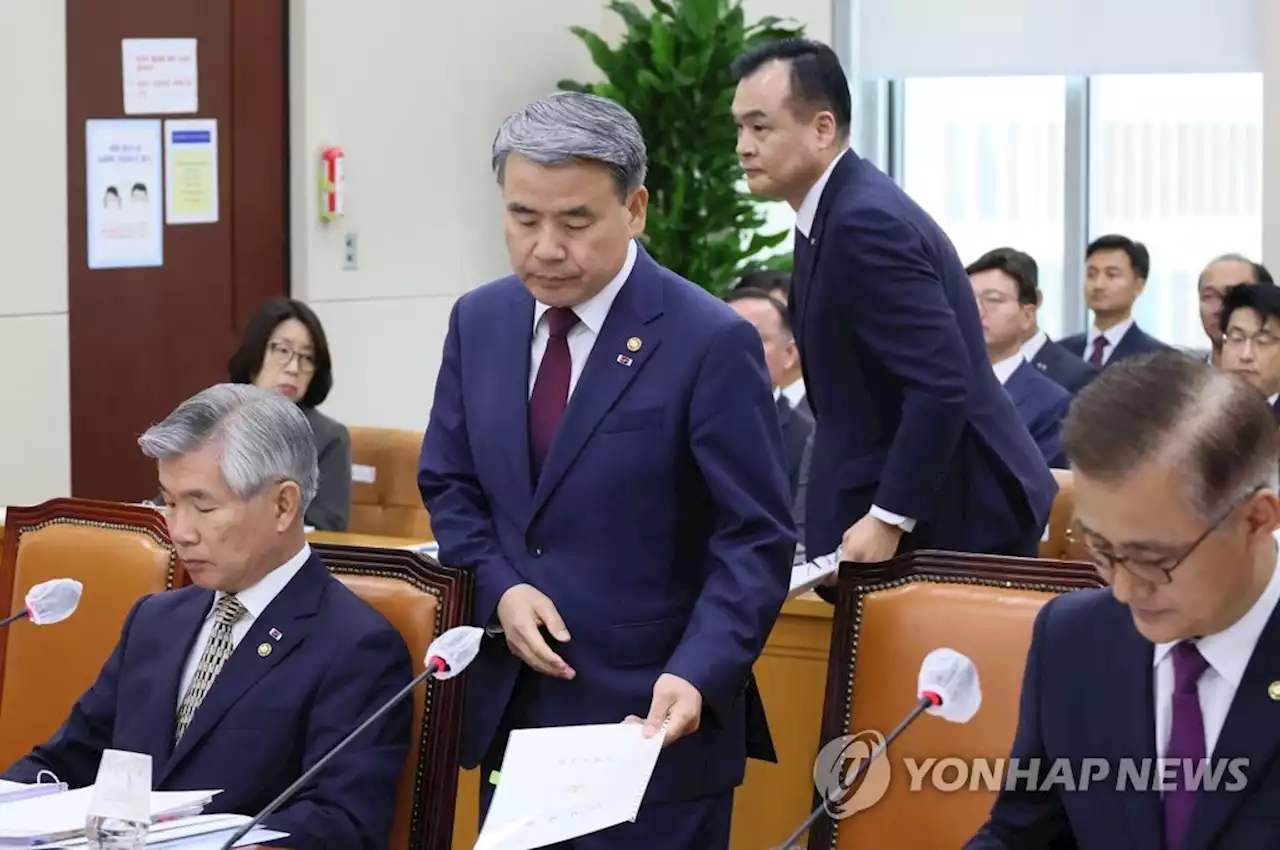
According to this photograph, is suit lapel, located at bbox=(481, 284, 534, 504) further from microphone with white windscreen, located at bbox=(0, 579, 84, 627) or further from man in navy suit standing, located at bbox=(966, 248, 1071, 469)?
man in navy suit standing, located at bbox=(966, 248, 1071, 469)

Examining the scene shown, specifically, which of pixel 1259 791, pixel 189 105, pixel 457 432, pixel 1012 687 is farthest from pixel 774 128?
pixel 189 105

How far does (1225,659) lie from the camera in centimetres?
168

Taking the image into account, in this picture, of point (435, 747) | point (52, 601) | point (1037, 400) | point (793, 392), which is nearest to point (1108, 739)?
point (435, 747)

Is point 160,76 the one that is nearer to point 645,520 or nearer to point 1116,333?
point 1116,333

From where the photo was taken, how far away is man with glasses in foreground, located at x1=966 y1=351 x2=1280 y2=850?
1.59m

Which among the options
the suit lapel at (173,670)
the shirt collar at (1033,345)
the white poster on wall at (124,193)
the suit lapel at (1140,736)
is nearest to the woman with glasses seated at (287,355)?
the white poster on wall at (124,193)

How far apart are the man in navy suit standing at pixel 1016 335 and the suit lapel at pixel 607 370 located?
319 cm

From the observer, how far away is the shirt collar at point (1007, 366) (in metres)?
5.91

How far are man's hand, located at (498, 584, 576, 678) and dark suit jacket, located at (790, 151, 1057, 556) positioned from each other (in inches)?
28.6

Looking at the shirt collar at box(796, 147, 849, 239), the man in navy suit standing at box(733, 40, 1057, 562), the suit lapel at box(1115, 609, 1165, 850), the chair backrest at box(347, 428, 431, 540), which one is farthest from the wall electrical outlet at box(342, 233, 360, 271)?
the suit lapel at box(1115, 609, 1165, 850)

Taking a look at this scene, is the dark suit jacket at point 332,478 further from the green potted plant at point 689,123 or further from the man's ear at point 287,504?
the man's ear at point 287,504

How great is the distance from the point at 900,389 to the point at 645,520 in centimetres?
76

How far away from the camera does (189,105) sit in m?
5.96

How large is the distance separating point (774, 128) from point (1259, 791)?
1660mm
